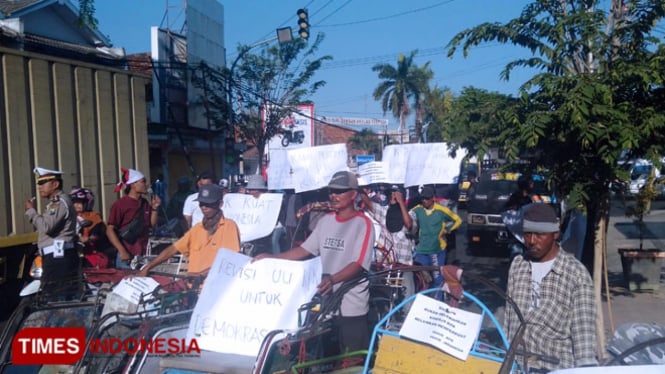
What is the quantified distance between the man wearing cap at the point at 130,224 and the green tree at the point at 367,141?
4400 cm

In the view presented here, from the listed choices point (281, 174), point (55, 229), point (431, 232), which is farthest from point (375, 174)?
point (55, 229)

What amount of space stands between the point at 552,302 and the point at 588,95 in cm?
187

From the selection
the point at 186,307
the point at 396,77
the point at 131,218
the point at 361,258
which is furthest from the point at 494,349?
the point at 396,77

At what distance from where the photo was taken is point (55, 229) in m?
5.85

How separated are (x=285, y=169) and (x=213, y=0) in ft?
61.0

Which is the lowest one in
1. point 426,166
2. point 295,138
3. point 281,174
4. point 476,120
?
point 281,174

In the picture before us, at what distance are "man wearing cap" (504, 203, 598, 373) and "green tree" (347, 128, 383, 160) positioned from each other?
4717 cm

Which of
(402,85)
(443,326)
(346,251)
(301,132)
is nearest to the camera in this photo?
(443,326)

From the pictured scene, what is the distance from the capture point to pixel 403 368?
3117 mm

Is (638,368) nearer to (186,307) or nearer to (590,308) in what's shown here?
(590,308)

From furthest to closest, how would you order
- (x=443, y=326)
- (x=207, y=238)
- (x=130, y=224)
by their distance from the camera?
1. (x=130, y=224)
2. (x=207, y=238)
3. (x=443, y=326)

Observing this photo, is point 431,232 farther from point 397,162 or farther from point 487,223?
point 487,223

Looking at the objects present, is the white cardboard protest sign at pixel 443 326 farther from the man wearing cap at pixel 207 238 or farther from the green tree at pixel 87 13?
the green tree at pixel 87 13

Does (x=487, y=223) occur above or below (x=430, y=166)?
below
